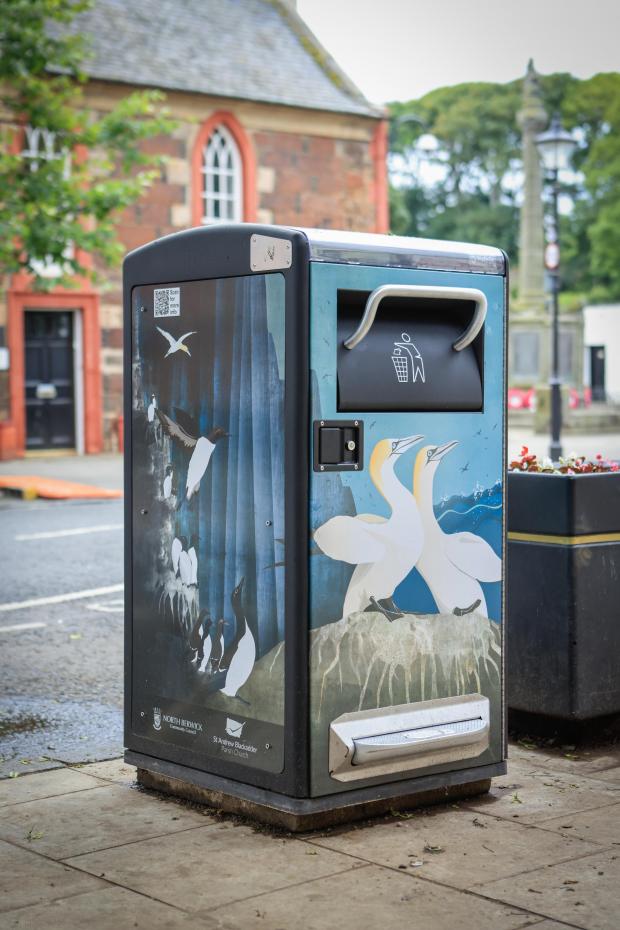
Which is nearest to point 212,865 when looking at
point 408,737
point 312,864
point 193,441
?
point 312,864

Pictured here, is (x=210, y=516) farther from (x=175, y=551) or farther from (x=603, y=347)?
(x=603, y=347)

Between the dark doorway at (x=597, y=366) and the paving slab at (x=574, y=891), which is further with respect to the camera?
the dark doorway at (x=597, y=366)

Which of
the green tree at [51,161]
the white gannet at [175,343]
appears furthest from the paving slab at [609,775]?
the green tree at [51,161]

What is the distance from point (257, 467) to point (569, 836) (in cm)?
165

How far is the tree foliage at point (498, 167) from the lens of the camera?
63438 mm

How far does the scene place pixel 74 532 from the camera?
13.8 meters

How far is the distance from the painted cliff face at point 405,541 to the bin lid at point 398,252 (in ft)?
0.14

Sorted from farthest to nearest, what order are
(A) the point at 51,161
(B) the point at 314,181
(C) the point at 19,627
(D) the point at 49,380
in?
→ (B) the point at 314,181 < (D) the point at 49,380 < (A) the point at 51,161 < (C) the point at 19,627

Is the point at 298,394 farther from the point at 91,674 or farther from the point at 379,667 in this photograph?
the point at 91,674

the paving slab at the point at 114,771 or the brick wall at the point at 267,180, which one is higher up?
the brick wall at the point at 267,180

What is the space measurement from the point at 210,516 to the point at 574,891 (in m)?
1.77

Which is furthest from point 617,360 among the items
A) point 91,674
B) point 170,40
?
point 91,674

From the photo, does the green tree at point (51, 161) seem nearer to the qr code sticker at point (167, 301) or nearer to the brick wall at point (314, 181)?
the brick wall at point (314, 181)

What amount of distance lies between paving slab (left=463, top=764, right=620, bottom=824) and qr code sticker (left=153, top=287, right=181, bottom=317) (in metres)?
2.13
